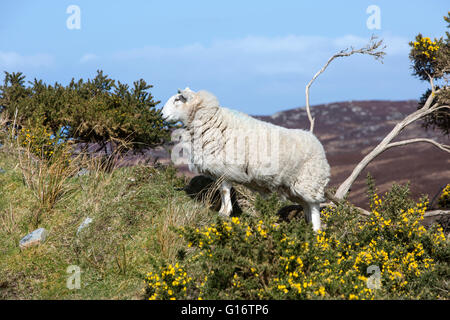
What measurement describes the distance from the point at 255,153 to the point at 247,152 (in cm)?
17

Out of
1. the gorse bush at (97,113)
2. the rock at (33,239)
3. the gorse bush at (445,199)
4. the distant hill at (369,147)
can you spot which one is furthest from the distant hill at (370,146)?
the rock at (33,239)

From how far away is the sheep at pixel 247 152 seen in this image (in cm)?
872

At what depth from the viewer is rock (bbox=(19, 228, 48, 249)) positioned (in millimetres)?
8984

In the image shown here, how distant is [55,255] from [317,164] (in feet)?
16.9

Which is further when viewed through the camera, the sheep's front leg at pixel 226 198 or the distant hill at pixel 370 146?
the distant hill at pixel 370 146

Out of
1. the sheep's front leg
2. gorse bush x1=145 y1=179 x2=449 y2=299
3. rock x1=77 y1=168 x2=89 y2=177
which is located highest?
rock x1=77 y1=168 x2=89 y2=177

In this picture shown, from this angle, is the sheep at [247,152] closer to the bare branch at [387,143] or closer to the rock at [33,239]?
the rock at [33,239]

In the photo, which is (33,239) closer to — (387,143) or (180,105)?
(180,105)

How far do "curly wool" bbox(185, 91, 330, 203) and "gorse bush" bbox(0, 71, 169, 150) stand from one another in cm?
353

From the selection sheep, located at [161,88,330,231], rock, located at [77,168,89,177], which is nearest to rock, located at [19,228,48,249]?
rock, located at [77,168,89,177]

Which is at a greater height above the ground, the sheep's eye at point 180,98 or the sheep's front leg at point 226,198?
the sheep's eye at point 180,98

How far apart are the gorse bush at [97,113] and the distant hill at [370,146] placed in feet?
58.8

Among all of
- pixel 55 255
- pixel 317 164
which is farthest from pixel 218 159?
pixel 55 255

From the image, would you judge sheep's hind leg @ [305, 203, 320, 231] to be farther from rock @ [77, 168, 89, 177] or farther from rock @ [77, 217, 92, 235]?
rock @ [77, 168, 89, 177]
